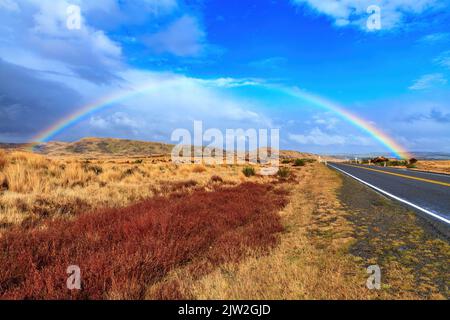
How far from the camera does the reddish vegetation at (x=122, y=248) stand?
3.77 metres

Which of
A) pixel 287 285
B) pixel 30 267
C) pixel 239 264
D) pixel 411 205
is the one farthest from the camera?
pixel 411 205

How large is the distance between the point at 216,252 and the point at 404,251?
3464 millimetres

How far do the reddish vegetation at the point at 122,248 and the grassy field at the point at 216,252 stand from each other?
2 centimetres

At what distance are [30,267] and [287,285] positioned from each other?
4094 mm

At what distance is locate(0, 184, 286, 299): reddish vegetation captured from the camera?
3771 mm

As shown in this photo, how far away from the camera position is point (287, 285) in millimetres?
3779

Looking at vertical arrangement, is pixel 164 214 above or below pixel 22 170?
below

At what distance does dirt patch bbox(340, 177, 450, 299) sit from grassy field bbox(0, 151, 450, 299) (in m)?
0.02

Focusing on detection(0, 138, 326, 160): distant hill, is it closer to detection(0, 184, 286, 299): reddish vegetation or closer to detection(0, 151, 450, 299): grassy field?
detection(0, 151, 450, 299): grassy field

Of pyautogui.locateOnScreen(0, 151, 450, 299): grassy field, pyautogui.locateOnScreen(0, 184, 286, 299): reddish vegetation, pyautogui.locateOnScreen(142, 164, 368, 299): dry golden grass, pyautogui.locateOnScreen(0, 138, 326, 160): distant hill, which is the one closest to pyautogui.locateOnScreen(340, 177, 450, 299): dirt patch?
pyautogui.locateOnScreen(0, 151, 450, 299): grassy field

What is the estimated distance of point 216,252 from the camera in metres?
5.26

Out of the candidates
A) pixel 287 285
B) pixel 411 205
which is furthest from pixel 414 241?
pixel 411 205
